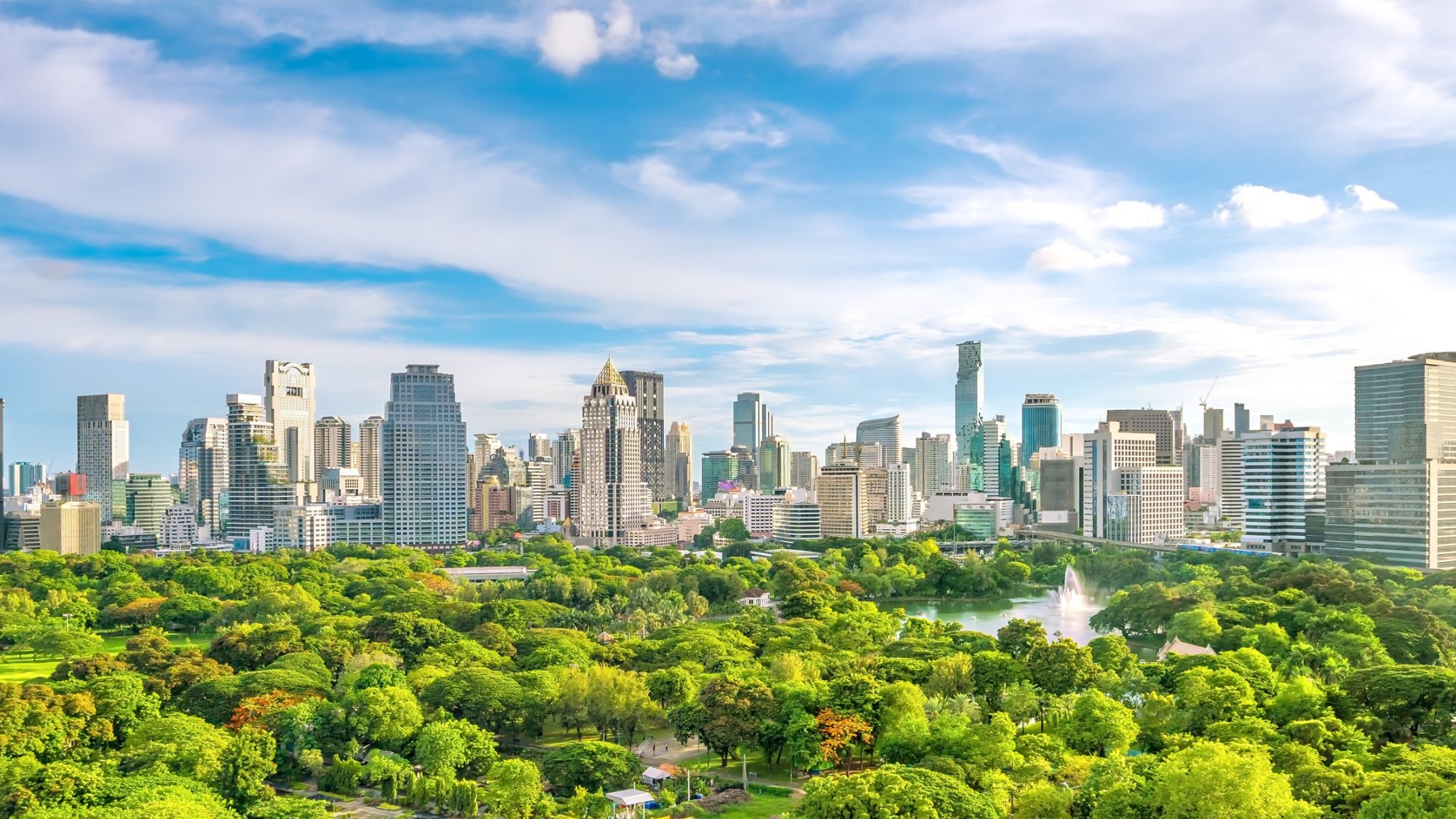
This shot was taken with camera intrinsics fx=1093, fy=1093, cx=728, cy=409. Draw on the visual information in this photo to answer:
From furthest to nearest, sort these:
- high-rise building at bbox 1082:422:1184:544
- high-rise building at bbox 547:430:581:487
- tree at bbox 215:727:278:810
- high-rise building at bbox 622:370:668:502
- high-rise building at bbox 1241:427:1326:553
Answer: high-rise building at bbox 547:430:581:487 → high-rise building at bbox 622:370:668:502 → high-rise building at bbox 1082:422:1184:544 → high-rise building at bbox 1241:427:1326:553 → tree at bbox 215:727:278:810

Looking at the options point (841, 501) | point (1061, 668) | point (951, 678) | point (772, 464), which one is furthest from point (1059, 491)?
point (951, 678)

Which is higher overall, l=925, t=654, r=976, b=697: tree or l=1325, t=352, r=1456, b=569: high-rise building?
l=1325, t=352, r=1456, b=569: high-rise building

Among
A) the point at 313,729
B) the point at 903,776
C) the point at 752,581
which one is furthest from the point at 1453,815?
the point at 752,581

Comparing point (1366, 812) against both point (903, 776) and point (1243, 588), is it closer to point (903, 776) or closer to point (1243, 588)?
point (903, 776)

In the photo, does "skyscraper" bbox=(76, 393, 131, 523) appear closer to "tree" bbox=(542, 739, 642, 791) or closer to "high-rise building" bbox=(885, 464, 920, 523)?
"high-rise building" bbox=(885, 464, 920, 523)

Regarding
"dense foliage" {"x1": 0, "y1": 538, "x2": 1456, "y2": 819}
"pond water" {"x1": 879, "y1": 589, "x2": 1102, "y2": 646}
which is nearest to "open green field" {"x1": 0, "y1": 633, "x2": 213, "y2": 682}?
"dense foliage" {"x1": 0, "y1": 538, "x2": 1456, "y2": 819}

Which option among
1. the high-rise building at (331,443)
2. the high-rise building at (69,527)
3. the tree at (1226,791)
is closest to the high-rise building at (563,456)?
the high-rise building at (331,443)

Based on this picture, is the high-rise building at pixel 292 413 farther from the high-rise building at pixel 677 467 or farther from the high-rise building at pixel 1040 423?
the high-rise building at pixel 1040 423
